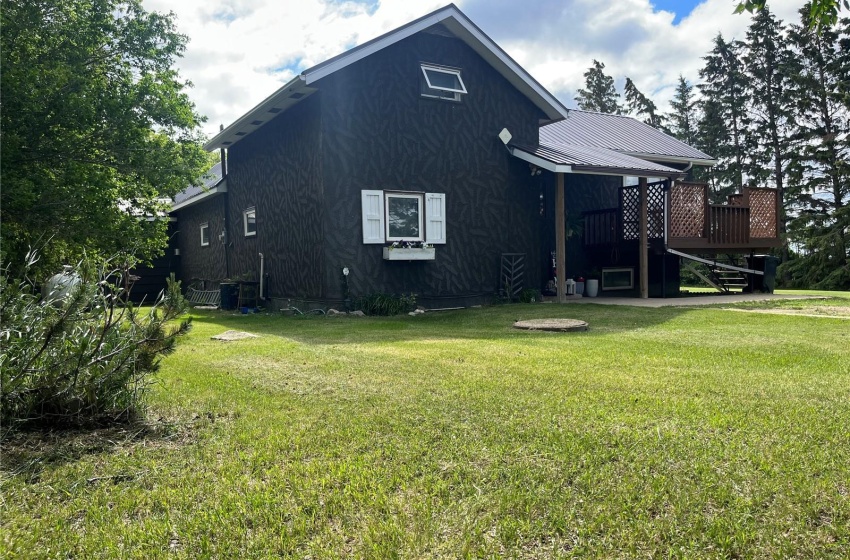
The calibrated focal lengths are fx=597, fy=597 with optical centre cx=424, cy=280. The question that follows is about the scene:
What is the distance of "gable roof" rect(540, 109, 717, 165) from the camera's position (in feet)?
49.1

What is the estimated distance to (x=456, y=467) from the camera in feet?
8.44

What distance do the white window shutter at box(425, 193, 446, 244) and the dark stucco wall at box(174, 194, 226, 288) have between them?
6742mm

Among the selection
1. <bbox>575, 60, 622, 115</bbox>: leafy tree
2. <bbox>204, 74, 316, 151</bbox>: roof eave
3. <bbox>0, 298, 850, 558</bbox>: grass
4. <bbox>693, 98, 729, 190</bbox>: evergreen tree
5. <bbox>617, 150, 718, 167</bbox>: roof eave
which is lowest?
<bbox>0, 298, 850, 558</bbox>: grass

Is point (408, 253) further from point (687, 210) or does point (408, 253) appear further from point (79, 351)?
point (79, 351)

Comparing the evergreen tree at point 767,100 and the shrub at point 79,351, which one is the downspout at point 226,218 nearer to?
the shrub at point 79,351

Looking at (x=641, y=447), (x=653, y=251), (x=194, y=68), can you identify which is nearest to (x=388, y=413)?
(x=641, y=447)

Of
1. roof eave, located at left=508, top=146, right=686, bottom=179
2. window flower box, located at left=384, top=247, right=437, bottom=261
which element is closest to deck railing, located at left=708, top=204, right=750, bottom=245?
roof eave, located at left=508, top=146, right=686, bottom=179

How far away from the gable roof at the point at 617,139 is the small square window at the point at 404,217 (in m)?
3.80

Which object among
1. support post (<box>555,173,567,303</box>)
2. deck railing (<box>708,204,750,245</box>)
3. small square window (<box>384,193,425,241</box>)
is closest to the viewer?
small square window (<box>384,193,425,241</box>)

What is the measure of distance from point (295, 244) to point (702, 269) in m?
17.4

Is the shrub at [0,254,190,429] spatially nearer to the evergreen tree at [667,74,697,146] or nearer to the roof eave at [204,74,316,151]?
the roof eave at [204,74,316,151]

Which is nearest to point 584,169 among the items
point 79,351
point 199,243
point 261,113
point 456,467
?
point 261,113

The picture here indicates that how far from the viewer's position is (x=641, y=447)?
279cm

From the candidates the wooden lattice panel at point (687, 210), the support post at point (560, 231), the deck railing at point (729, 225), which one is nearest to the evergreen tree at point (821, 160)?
the deck railing at point (729, 225)
